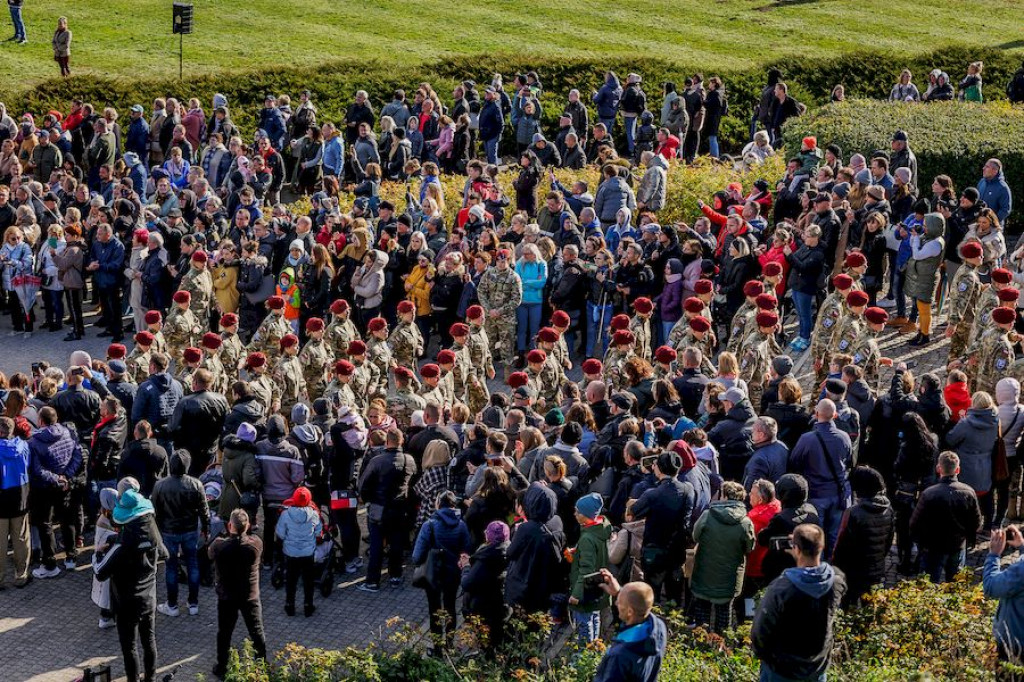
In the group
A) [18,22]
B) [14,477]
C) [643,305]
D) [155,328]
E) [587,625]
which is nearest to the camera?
[587,625]

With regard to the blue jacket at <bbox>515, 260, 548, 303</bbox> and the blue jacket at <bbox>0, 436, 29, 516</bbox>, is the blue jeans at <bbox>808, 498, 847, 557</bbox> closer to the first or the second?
the blue jacket at <bbox>515, 260, 548, 303</bbox>

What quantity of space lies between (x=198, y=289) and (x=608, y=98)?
12472mm

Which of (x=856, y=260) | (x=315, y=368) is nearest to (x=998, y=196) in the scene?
(x=856, y=260)

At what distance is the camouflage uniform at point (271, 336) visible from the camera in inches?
683

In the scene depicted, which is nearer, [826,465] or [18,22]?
[826,465]

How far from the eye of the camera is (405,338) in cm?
1756

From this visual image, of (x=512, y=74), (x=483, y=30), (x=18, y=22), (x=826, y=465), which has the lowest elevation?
(x=826, y=465)

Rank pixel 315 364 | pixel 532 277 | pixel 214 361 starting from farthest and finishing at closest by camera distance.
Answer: pixel 532 277 → pixel 315 364 → pixel 214 361

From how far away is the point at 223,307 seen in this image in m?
19.8

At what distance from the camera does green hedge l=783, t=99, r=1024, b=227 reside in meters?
24.6

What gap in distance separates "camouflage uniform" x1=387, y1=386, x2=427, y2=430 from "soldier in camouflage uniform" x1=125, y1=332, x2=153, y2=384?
3265mm

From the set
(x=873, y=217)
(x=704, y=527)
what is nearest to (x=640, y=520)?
(x=704, y=527)

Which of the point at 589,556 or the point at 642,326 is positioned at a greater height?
the point at 642,326

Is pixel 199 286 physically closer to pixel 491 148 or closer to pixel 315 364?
pixel 315 364
